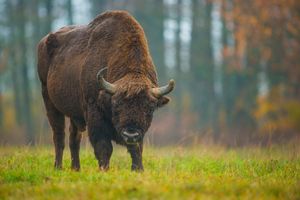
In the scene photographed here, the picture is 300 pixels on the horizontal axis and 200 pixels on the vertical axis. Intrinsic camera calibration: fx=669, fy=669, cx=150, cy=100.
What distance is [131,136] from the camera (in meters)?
10.1

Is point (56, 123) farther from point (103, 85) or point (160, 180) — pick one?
point (160, 180)

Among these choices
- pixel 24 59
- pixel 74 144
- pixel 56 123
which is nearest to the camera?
pixel 74 144

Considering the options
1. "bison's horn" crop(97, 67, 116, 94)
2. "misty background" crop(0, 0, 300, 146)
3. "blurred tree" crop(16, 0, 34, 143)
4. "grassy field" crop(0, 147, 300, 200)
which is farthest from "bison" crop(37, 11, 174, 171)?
"blurred tree" crop(16, 0, 34, 143)

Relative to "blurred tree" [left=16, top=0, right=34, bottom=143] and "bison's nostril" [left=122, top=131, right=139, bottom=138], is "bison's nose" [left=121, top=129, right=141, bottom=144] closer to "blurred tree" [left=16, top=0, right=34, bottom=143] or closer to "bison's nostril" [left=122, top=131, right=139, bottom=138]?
"bison's nostril" [left=122, top=131, right=139, bottom=138]

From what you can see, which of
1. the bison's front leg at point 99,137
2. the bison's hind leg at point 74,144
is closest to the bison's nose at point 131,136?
the bison's front leg at point 99,137

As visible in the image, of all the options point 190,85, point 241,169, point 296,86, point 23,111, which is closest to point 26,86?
point 23,111

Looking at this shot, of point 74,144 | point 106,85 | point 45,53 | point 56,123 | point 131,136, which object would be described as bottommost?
point 74,144

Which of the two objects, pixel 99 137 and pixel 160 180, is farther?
pixel 99 137

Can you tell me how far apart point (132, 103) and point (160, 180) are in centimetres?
192

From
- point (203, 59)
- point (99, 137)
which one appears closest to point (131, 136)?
point (99, 137)

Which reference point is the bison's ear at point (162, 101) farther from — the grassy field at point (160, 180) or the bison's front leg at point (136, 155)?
the grassy field at point (160, 180)

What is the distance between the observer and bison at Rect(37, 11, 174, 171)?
10484 mm

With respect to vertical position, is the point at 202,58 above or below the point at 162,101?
below

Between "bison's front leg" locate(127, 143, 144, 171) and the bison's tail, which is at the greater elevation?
the bison's tail
